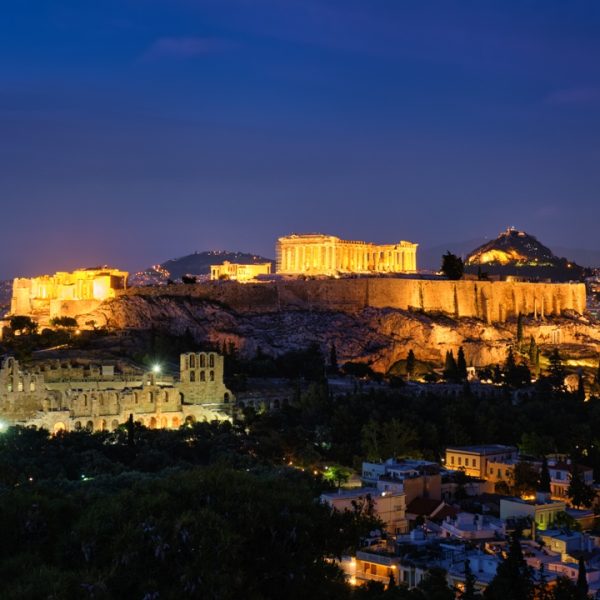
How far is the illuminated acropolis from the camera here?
58.3 metres

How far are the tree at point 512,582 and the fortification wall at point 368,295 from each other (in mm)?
36084

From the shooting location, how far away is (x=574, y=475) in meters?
34.6

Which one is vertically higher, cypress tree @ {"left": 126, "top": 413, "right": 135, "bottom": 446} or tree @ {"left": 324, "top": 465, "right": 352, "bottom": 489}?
cypress tree @ {"left": 126, "top": 413, "right": 135, "bottom": 446}

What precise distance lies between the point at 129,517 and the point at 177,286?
4283 centimetres

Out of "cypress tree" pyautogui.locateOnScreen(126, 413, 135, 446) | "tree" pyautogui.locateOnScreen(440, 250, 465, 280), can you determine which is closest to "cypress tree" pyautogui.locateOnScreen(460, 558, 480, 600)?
"cypress tree" pyautogui.locateOnScreen(126, 413, 135, 446)

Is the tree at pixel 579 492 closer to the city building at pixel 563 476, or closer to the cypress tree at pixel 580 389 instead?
the city building at pixel 563 476

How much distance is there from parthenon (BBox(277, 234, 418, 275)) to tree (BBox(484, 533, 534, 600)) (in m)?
43.4

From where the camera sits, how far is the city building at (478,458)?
1487 inches

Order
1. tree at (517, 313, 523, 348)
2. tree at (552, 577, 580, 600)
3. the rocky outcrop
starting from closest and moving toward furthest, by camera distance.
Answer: tree at (552, 577, 580, 600) → the rocky outcrop → tree at (517, 313, 523, 348)

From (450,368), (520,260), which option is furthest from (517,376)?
(520,260)

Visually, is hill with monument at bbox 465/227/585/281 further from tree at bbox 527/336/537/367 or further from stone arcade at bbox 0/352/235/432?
stone arcade at bbox 0/352/235/432

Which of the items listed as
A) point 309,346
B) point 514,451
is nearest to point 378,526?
point 514,451

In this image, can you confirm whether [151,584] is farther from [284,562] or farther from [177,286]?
[177,286]

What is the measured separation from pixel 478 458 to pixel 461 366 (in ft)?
47.4
